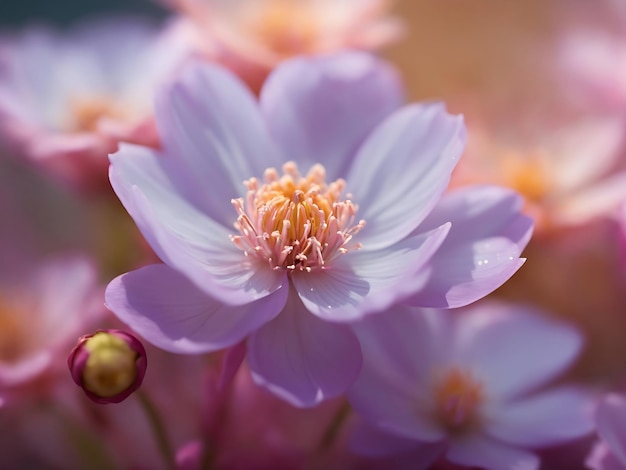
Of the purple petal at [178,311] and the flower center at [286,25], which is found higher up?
the flower center at [286,25]

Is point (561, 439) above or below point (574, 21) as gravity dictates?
below

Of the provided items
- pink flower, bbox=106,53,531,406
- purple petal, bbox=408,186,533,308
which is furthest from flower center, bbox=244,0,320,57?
purple petal, bbox=408,186,533,308

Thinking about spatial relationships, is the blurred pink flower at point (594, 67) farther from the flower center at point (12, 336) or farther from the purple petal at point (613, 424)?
the flower center at point (12, 336)

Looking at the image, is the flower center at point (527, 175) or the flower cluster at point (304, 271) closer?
the flower cluster at point (304, 271)

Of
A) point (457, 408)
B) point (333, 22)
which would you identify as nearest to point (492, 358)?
point (457, 408)

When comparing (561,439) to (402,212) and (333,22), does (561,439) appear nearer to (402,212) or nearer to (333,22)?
(402,212)

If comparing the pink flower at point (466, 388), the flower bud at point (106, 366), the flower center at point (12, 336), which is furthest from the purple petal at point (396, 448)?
the flower center at point (12, 336)

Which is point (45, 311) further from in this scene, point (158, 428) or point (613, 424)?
point (613, 424)

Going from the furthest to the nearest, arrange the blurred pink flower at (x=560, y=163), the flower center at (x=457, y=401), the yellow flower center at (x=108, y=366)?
1. the blurred pink flower at (x=560, y=163)
2. the flower center at (x=457, y=401)
3. the yellow flower center at (x=108, y=366)
